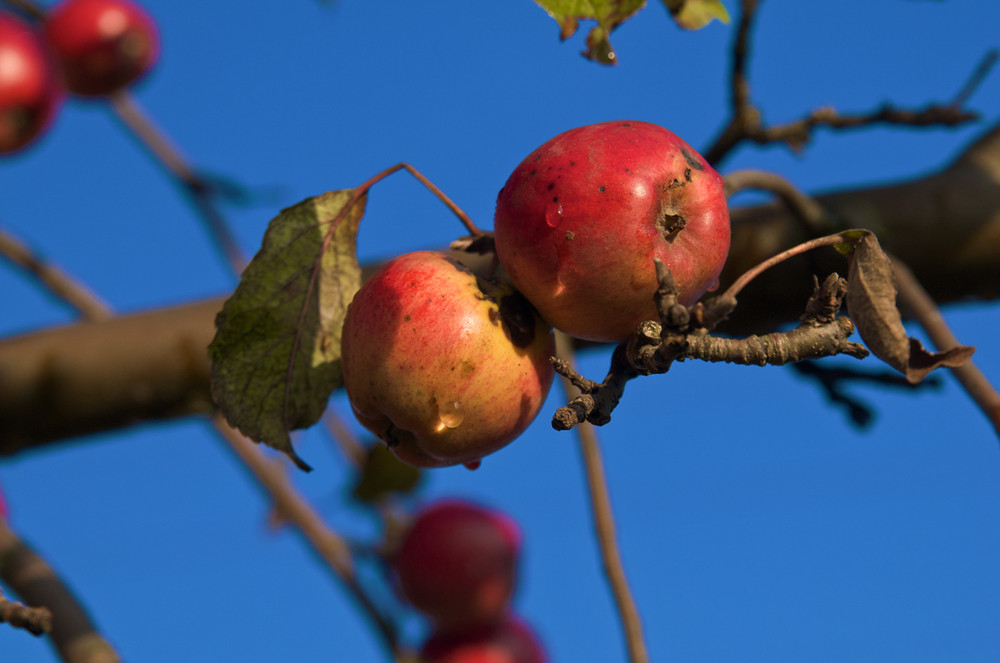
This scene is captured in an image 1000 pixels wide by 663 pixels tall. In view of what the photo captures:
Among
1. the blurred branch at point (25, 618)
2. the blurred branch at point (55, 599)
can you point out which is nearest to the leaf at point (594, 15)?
the blurred branch at point (25, 618)

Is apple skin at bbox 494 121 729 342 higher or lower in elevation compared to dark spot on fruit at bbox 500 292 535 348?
higher

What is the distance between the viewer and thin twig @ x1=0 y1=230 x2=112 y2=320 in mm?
1497

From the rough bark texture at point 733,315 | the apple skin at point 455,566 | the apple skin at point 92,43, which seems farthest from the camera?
the apple skin at point 92,43

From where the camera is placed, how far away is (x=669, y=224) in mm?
607

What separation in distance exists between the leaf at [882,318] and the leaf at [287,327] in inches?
16.9

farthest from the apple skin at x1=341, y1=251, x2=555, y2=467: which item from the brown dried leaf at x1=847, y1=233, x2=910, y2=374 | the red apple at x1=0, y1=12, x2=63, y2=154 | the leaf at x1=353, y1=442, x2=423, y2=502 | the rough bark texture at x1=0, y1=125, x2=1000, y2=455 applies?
the red apple at x1=0, y1=12, x2=63, y2=154

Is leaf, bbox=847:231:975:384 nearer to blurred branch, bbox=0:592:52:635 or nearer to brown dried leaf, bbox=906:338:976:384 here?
brown dried leaf, bbox=906:338:976:384

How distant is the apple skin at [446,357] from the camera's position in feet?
2.09

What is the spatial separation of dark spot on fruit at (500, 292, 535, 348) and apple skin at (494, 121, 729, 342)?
23 mm

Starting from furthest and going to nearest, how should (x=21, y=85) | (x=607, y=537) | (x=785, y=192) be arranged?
1. (x=21, y=85)
2. (x=785, y=192)
3. (x=607, y=537)

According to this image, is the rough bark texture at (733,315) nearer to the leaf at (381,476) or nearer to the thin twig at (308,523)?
the thin twig at (308,523)

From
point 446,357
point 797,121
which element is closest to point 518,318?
point 446,357

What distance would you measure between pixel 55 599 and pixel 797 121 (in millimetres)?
1015

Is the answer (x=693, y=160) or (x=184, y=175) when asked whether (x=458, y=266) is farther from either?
(x=184, y=175)
